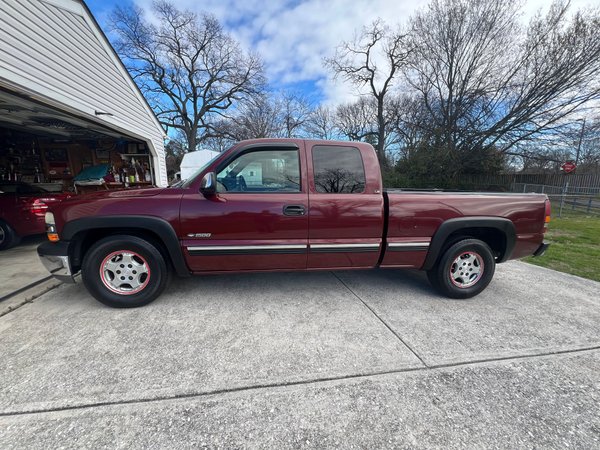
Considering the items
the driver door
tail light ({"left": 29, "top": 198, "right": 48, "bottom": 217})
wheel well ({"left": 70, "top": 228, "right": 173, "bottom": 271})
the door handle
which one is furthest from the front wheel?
tail light ({"left": 29, "top": 198, "right": 48, "bottom": 217})

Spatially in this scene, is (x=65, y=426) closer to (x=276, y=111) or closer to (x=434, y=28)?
(x=434, y=28)

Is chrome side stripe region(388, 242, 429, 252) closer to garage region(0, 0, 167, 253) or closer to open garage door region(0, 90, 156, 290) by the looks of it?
open garage door region(0, 90, 156, 290)

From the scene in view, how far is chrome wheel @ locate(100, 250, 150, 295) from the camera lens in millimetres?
2773

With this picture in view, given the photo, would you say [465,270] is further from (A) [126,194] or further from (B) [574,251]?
(B) [574,251]

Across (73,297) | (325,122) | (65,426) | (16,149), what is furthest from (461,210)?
(325,122)

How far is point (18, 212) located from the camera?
526 cm

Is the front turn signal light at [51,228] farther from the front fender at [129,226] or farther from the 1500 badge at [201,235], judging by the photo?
the 1500 badge at [201,235]

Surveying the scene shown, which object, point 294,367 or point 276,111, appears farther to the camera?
point 276,111

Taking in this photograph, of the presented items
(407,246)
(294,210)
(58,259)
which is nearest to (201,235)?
(294,210)

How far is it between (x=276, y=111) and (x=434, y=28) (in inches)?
744

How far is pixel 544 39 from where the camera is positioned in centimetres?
1332

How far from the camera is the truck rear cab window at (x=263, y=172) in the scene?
283cm

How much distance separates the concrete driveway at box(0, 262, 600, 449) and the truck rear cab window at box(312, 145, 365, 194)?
137cm

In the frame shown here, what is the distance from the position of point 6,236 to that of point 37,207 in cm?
77
